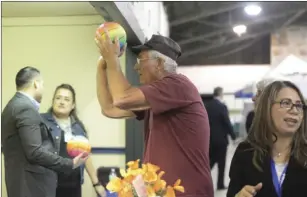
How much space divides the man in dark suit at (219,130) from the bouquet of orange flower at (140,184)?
4.90m

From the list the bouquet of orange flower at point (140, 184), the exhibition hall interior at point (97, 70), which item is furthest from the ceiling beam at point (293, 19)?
the bouquet of orange flower at point (140, 184)

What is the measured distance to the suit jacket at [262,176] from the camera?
166 cm

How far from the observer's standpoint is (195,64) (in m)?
11.6

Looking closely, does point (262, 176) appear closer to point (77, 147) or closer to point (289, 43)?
point (77, 147)

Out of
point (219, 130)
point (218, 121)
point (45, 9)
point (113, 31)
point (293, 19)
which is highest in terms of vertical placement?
point (293, 19)

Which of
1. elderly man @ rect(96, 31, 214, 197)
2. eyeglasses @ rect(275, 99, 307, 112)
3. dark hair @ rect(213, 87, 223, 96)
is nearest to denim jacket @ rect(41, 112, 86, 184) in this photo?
elderly man @ rect(96, 31, 214, 197)

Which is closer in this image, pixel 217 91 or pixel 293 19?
pixel 217 91

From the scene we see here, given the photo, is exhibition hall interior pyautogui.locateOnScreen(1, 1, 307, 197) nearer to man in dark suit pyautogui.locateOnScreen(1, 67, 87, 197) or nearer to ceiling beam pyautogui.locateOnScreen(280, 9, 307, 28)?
man in dark suit pyautogui.locateOnScreen(1, 67, 87, 197)

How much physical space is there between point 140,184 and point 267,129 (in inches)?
27.9

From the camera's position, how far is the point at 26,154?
2.71m

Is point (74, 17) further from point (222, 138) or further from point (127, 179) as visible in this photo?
point (127, 179)

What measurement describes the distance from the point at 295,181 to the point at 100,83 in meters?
1.02

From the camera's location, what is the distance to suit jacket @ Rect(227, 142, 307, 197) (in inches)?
65.5

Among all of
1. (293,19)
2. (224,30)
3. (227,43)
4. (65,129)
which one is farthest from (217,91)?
(227,43)
